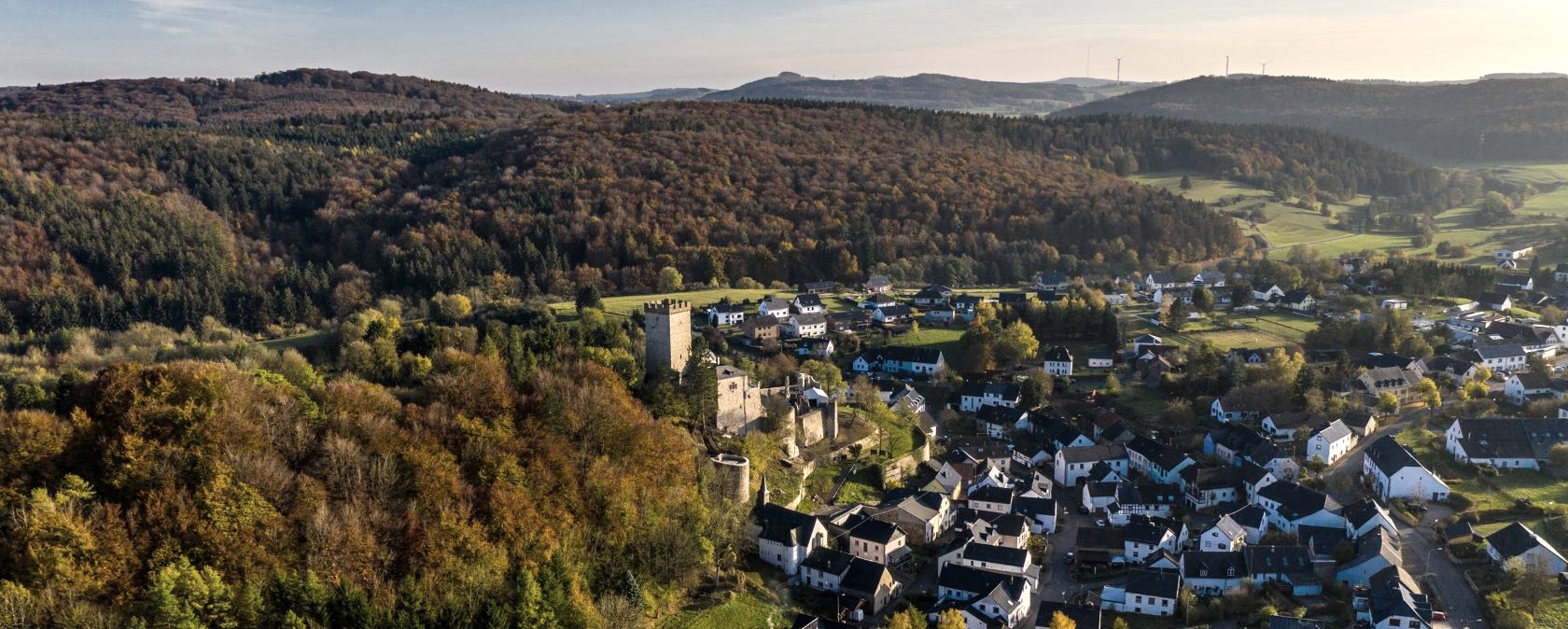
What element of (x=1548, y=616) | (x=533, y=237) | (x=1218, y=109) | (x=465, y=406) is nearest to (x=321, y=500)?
(x=465, y=406)

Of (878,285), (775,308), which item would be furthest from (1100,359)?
(878,285)

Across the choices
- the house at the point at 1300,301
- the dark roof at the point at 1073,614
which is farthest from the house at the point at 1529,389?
the dark roof at the point at 1073,614

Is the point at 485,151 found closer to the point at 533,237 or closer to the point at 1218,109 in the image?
the point at 533,237

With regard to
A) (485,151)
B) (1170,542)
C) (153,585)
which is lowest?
(1170,542)

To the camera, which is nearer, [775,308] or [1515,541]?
[1515,541]

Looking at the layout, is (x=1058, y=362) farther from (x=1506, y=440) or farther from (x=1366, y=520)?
(x=1366, y=520)

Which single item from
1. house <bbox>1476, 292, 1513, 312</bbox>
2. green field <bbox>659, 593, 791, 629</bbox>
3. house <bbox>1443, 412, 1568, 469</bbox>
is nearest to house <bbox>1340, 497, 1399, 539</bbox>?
house <bbox>1443, 412, 1568, 469</bbox>

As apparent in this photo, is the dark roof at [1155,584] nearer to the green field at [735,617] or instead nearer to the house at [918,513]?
the house at [918,513]
